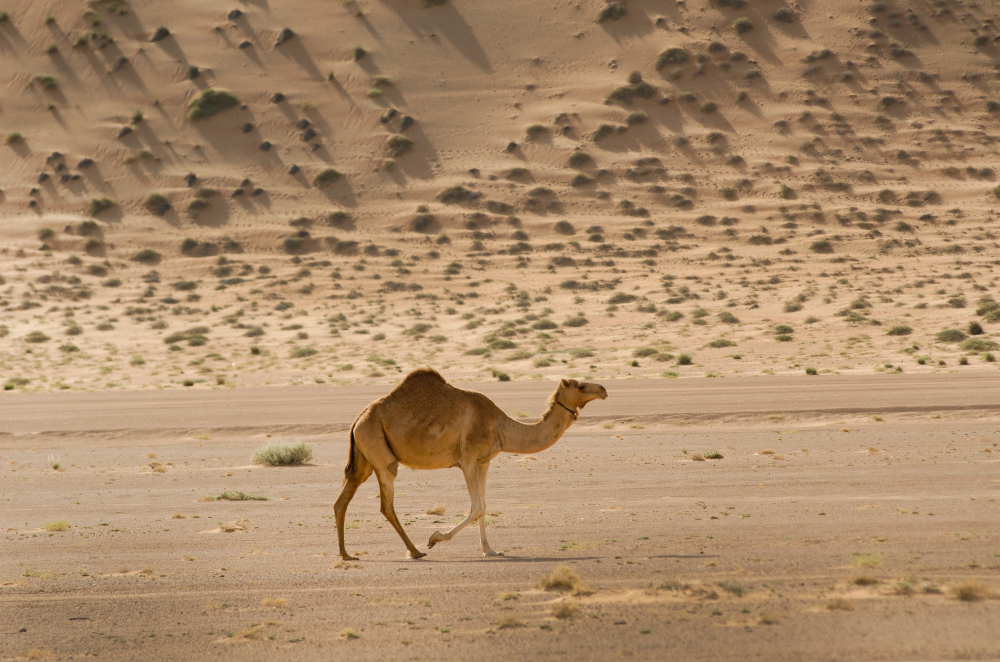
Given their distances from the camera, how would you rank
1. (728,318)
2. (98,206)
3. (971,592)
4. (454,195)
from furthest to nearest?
(454,195) → (98,206) → (728,318) → (971,592)

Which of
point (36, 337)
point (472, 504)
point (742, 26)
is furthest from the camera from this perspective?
point (742, 26)

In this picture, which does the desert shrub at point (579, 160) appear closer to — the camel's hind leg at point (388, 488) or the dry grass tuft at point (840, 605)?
the camel's hind leg at point (388, 488)

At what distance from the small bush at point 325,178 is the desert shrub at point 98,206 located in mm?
12966

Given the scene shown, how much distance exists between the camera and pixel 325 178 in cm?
6344

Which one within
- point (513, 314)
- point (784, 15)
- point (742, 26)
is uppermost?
point (784, 15)

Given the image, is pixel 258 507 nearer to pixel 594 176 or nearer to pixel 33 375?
pixel 33 375

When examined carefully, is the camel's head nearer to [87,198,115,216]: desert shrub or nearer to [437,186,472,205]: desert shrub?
[437,186,472,205]: desert shrub

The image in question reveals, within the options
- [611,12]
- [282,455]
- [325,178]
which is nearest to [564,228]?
[325,178]

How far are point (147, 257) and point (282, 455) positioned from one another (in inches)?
1719

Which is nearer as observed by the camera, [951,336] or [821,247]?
[951,336]

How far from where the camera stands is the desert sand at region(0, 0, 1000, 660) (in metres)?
8.34

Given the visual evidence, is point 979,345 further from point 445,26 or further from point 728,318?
point 445,26

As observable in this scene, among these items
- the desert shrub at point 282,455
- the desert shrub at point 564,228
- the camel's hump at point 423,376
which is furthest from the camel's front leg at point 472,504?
the desert shrub at point 564,228

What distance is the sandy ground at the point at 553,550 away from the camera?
23.7 ft
